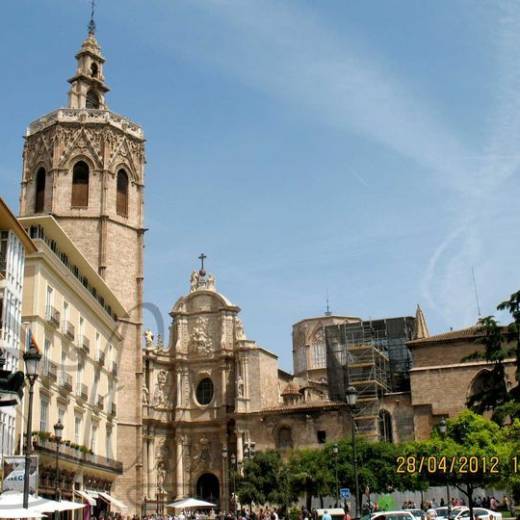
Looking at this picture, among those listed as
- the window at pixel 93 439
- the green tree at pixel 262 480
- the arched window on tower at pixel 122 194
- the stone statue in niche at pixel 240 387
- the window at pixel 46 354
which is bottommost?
the green tree at pixel 262 480

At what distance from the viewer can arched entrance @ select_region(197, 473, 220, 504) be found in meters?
59.7

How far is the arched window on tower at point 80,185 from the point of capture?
168 feet

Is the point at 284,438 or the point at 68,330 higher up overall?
the point at 68,330

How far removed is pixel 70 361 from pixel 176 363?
28.7m

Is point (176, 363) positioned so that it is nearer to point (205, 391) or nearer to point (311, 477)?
point (205, 391)

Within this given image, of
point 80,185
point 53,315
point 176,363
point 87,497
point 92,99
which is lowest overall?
point 87,497

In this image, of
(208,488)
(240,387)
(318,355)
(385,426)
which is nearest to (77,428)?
(240,387)

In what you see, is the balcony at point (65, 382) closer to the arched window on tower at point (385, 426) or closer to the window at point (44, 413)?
the window at point (44, 413)

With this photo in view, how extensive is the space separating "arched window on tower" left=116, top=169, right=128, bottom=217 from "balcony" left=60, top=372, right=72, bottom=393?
767 inches

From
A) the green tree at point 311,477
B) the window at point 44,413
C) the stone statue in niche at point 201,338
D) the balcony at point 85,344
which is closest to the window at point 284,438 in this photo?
the green tree at point 311,477

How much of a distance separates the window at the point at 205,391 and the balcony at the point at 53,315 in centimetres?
3066

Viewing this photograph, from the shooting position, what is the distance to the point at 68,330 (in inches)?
1352

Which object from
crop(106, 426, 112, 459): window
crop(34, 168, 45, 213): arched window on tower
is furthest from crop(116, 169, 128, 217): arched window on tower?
crop(106, 426, 112, 459): window

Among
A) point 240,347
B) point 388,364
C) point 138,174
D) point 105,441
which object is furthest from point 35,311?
point 388,364
